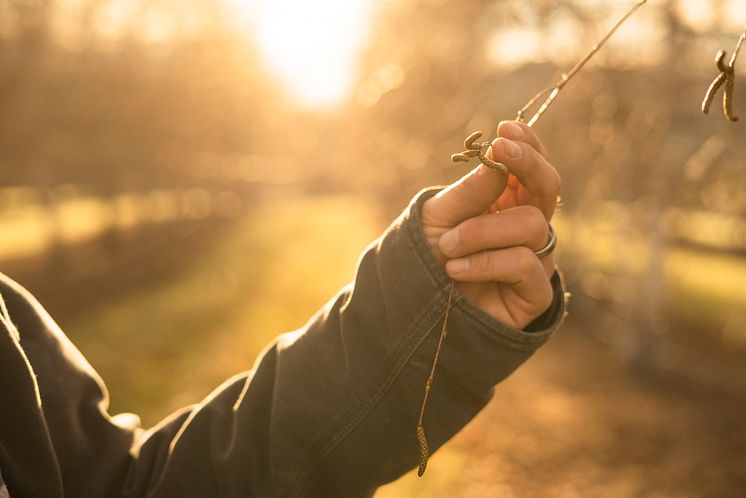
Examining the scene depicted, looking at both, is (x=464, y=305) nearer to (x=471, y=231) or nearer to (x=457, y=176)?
(x=471, y=231)

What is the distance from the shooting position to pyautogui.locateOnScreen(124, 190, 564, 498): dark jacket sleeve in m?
1.34

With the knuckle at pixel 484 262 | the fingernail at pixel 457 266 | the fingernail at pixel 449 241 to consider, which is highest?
the fingernail at pixel 449 241

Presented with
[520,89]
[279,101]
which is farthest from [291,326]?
[279,101]

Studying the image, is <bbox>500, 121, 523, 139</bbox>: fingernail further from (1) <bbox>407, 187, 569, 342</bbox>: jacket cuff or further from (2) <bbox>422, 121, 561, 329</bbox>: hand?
(1) <bbox>407, 187, 569, 342</bbox>: jacket cuff

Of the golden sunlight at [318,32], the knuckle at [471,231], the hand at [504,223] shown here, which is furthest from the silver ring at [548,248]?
the golden sunlight at [318,32]

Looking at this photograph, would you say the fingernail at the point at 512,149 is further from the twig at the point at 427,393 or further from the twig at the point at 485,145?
the twig at the point at 427,393

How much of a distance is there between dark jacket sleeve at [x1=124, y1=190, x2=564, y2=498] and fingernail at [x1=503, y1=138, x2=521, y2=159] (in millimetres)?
262

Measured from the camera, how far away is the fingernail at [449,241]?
126 centimetres

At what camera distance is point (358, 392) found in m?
1.43

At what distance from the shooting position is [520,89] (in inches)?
419

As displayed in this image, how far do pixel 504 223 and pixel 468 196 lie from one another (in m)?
0.09

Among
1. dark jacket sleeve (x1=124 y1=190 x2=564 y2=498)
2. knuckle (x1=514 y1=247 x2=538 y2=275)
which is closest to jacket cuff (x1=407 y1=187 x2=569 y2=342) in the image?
dark jacket sleeve (x1=124 y1=190 x2=564 y2=498)

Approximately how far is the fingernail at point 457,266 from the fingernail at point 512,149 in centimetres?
23

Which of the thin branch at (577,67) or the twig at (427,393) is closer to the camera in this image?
the thin branch at (577,67)
